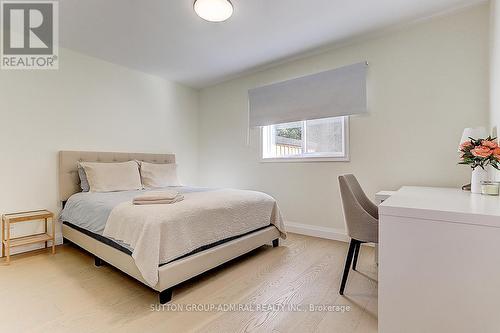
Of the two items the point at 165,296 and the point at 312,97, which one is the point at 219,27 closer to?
the point at 312,97

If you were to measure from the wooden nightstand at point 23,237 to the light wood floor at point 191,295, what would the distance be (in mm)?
175

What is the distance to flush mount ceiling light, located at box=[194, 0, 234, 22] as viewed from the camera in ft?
6.55

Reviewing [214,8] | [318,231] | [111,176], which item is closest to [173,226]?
[111,176]

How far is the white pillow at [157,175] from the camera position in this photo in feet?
11.0

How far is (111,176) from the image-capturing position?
298 cm

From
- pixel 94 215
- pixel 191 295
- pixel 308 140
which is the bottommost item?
pixel 191 295

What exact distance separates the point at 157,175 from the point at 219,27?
211 cm

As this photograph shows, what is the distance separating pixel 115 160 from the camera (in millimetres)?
3400

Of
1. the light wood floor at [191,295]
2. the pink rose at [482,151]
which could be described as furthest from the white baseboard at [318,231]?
the pink rose at [482,151]

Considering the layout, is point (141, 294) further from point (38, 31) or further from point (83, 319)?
point (38, 31)

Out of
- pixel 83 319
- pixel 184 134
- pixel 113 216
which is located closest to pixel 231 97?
pixel 184 134

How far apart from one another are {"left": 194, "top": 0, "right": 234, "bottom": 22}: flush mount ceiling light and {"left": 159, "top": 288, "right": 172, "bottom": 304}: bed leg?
2.29 metres

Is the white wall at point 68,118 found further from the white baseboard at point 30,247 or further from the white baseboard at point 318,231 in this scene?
the white baseboard at point 318,231

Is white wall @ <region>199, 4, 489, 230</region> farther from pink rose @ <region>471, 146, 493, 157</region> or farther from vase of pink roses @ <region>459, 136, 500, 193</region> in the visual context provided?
pink rose @ <region>471, 146, 493, 157</region>
